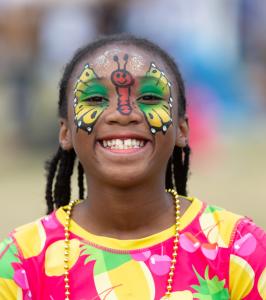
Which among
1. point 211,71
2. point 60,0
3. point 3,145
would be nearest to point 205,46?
point 211,71

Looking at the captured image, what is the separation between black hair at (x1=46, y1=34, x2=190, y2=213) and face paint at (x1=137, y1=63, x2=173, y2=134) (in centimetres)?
14

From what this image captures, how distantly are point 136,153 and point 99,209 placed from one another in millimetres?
311

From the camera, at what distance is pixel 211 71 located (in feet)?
49.0

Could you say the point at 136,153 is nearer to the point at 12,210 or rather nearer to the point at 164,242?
the point at 164,242

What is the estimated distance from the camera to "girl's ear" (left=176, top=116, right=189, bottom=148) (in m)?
4.18

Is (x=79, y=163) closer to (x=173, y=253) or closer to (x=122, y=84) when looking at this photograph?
(x=122, y=84)

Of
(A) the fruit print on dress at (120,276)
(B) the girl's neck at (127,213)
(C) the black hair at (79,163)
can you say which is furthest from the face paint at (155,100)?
(A) the fruit print on dress at (120,276)

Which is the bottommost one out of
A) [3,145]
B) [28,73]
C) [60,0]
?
[3,145]

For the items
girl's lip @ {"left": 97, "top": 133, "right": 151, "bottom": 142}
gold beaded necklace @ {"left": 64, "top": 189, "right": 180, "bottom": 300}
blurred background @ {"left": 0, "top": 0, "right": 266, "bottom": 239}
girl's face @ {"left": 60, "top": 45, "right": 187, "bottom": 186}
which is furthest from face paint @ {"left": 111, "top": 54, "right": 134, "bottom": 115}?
blurred background @ {"left": 0, "top": 0, "right": 266, "bottom": 239}

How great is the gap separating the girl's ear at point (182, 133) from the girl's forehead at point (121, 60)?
24 cm

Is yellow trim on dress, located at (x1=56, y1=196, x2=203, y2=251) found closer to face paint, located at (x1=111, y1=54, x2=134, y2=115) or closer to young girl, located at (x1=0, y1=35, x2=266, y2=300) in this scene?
young girl, located at (x1=0, y1=35, x2=266, y2=300)

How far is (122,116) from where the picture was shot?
3834 millimetres

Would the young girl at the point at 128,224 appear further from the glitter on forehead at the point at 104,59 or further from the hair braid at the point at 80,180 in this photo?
the hair braid at the point at 80,180

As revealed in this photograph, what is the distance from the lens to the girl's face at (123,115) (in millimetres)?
3842
